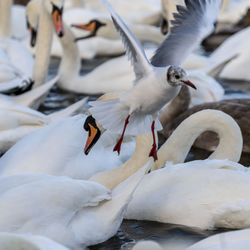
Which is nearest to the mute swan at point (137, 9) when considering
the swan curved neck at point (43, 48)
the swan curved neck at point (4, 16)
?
the swan curved neck at point (4, 16)

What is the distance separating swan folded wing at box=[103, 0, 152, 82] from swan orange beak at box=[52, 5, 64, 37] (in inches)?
148

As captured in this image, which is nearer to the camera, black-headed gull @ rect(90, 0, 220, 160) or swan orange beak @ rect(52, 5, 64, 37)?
black-headed gull @ rect(90, 0, 220, 160)

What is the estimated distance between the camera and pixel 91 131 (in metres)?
5.80

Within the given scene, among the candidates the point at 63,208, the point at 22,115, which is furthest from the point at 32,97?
the point at 63,208

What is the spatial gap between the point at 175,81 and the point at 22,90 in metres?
3.84

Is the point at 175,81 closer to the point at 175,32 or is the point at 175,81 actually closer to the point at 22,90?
the point at 175,32

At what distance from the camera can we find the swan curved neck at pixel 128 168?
18.2ft

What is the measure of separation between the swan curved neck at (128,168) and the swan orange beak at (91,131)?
237 mm

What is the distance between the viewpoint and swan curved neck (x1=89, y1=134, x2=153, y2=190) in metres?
5.55

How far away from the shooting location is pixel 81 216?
194 inches

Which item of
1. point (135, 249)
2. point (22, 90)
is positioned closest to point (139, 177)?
point (135, 249)

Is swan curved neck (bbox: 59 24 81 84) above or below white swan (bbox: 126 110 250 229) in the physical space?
below

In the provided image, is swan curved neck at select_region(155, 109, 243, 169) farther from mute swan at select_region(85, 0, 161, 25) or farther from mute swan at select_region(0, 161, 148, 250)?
mute swan at select_region(85, 0, 161, 25)

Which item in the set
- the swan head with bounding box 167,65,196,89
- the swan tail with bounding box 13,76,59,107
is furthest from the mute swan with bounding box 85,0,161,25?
the swan head with bounding box 167,65,196,89
